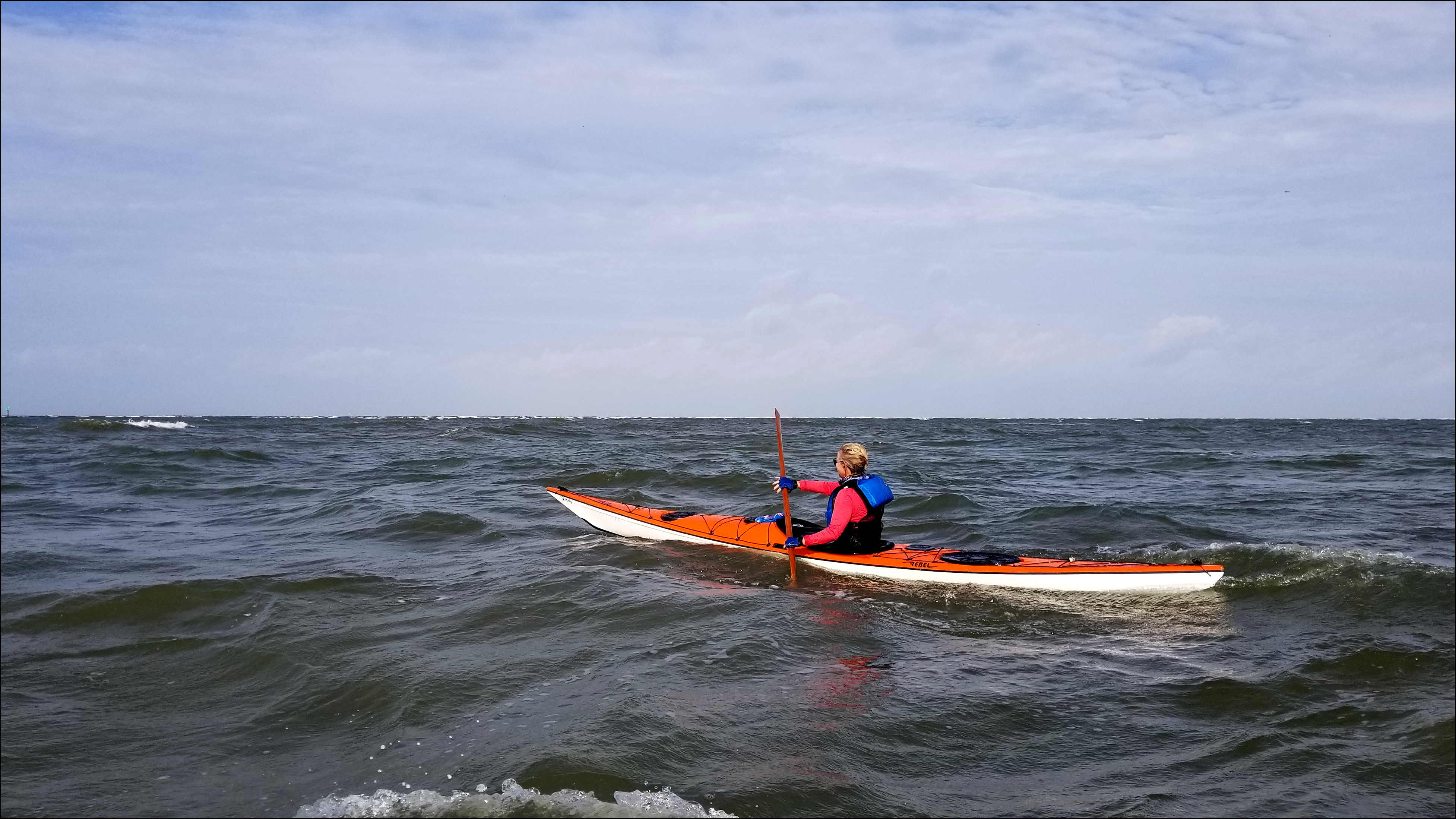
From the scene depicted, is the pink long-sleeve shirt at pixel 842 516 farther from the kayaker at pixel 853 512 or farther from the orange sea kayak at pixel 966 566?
the orange sea kayak at pixel 966 566

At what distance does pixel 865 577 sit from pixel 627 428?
37.4 m

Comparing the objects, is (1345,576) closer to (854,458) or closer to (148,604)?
(854,458)

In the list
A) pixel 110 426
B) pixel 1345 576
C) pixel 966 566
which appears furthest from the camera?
pixel 110 426

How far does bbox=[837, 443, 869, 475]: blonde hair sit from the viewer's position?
25.4ft

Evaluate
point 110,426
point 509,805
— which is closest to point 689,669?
point 509,805

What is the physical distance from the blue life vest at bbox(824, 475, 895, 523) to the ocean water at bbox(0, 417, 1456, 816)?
712 millimetres

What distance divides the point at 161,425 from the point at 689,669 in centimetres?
4048

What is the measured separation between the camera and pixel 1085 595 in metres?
7.04

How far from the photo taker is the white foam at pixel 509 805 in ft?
10.6

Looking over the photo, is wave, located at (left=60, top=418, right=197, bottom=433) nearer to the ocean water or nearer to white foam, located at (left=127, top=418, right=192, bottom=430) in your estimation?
white foam, located at (left=127, top=418, right=192, bottom=430)

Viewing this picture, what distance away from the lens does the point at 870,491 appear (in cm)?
793

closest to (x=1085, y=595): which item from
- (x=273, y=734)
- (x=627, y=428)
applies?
(x=273, y=734)

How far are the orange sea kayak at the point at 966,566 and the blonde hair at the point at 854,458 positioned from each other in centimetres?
86

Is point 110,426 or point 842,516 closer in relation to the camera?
point 842,516
